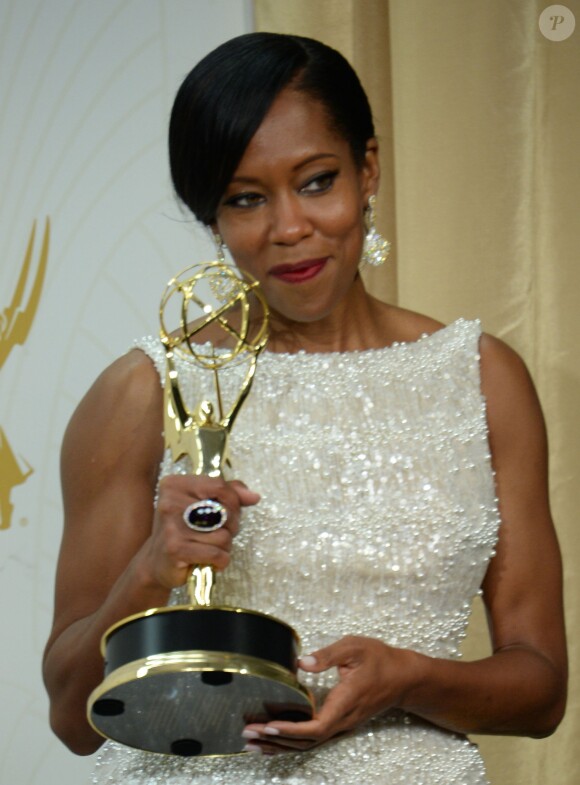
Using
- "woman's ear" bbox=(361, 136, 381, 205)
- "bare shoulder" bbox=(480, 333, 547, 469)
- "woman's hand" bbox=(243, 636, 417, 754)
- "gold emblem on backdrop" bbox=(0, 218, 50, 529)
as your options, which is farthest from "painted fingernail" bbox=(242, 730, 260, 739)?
"gold emblem on backdrop" bbox=(0, 218, 50, 529)

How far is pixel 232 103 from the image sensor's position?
1315 millimetres

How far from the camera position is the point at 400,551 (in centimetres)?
133

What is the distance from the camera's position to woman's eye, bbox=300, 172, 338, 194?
1.33 m

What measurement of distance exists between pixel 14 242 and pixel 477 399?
888mm

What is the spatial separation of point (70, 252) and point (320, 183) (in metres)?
0.76

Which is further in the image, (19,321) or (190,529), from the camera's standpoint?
(19,321)

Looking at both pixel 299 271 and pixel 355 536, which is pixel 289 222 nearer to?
pixel 299 271

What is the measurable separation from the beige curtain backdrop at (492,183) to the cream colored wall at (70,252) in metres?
0.27

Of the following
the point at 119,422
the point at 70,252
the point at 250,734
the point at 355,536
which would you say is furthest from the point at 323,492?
the point at 70,252

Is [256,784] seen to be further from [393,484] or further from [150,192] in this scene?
[150,192]

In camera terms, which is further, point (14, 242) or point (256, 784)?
point (14, 242)

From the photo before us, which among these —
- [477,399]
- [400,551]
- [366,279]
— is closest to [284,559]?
[400,551]

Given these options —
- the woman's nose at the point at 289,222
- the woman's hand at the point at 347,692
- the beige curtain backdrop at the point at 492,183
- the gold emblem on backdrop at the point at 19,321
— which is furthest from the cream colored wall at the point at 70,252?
the woman's hand at the point at 347,692

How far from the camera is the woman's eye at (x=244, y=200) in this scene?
133cm
